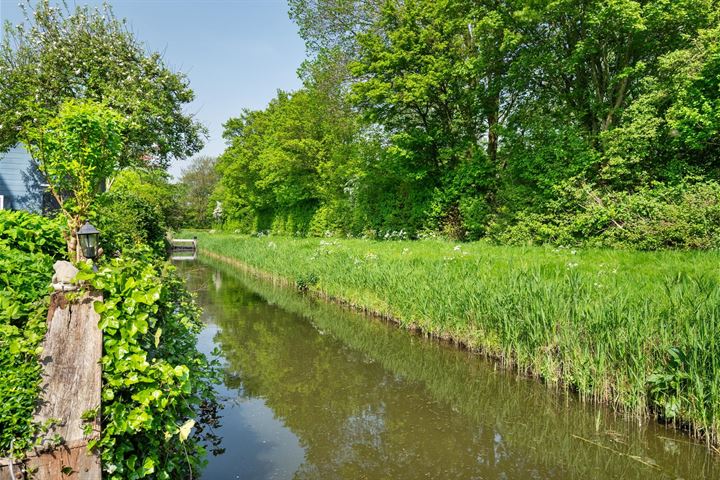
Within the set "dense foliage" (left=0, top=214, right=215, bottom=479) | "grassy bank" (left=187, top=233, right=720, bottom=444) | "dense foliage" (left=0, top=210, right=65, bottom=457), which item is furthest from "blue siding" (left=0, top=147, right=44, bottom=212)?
"dense foliage" (left=0, top=214, right=215, bottom=479)

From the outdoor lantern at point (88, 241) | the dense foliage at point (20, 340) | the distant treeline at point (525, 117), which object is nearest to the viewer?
the dense foliage at point (20, 340)

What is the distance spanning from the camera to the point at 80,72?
494 inches

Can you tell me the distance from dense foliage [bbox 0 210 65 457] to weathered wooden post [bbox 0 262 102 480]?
2.1 inches

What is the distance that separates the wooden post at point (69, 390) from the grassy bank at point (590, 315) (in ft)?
17.2

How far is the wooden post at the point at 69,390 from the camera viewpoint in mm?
2133

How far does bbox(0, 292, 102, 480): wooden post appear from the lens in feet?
7.00

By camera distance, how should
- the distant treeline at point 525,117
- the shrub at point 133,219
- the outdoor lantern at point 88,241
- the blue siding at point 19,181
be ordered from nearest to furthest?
the outdoor lantern at point 88,241
the shrub at point 133,219
the distant treeline at point 525,117
the blue siding at point 19,181

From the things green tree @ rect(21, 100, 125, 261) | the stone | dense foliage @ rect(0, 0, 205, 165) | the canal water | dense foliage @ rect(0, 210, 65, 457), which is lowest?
the canal water

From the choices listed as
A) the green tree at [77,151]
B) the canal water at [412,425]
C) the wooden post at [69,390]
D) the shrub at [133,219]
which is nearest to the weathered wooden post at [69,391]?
the wooden post at [69,390]

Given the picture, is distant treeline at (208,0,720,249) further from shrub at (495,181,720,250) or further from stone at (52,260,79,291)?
stone at (52,260,79,291)

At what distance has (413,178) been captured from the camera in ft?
56.5

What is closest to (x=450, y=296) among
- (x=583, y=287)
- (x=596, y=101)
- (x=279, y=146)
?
(x=583, y=287)

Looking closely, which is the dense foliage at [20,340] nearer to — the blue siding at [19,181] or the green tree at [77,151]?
the green tree at [77,151]

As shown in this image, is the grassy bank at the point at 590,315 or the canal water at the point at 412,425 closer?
the canal water at the point at 412,425
